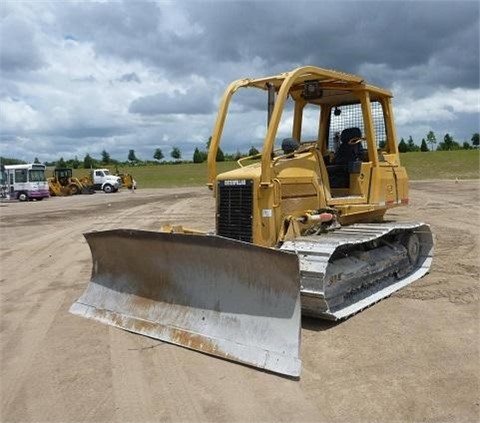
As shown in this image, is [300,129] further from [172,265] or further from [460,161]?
[460,161]

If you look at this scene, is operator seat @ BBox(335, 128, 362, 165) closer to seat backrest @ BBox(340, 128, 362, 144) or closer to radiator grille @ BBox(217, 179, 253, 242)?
seat backrest @ BBox(340, 128, 362, 144)

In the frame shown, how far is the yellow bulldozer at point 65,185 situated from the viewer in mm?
40938

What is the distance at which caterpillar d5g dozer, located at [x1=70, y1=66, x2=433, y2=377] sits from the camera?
213 inches

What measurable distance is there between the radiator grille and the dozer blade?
849 millimetres

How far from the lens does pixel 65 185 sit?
41.5 metres

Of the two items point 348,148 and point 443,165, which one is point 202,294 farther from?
point 443,165

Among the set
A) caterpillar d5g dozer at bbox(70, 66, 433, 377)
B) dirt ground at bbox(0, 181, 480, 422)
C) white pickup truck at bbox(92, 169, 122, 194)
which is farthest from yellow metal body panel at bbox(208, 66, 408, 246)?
white pickup truck at bbox(92, 169, 122, 194)

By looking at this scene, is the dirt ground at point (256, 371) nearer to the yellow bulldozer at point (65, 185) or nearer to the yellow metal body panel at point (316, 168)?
the yellow metal body panel at point (316, 168)

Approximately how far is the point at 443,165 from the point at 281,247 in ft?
164

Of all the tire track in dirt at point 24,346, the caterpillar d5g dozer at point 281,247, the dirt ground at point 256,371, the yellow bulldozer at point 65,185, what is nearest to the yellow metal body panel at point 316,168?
the caterpillar d5g dozer at point 281,247

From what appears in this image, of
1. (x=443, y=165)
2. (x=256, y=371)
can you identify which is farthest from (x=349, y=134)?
(x=443, y=165)

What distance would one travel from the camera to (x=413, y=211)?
1772cm

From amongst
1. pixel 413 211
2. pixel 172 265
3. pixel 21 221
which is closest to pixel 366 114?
pixel 172 265

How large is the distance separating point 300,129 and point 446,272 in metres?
3.01
